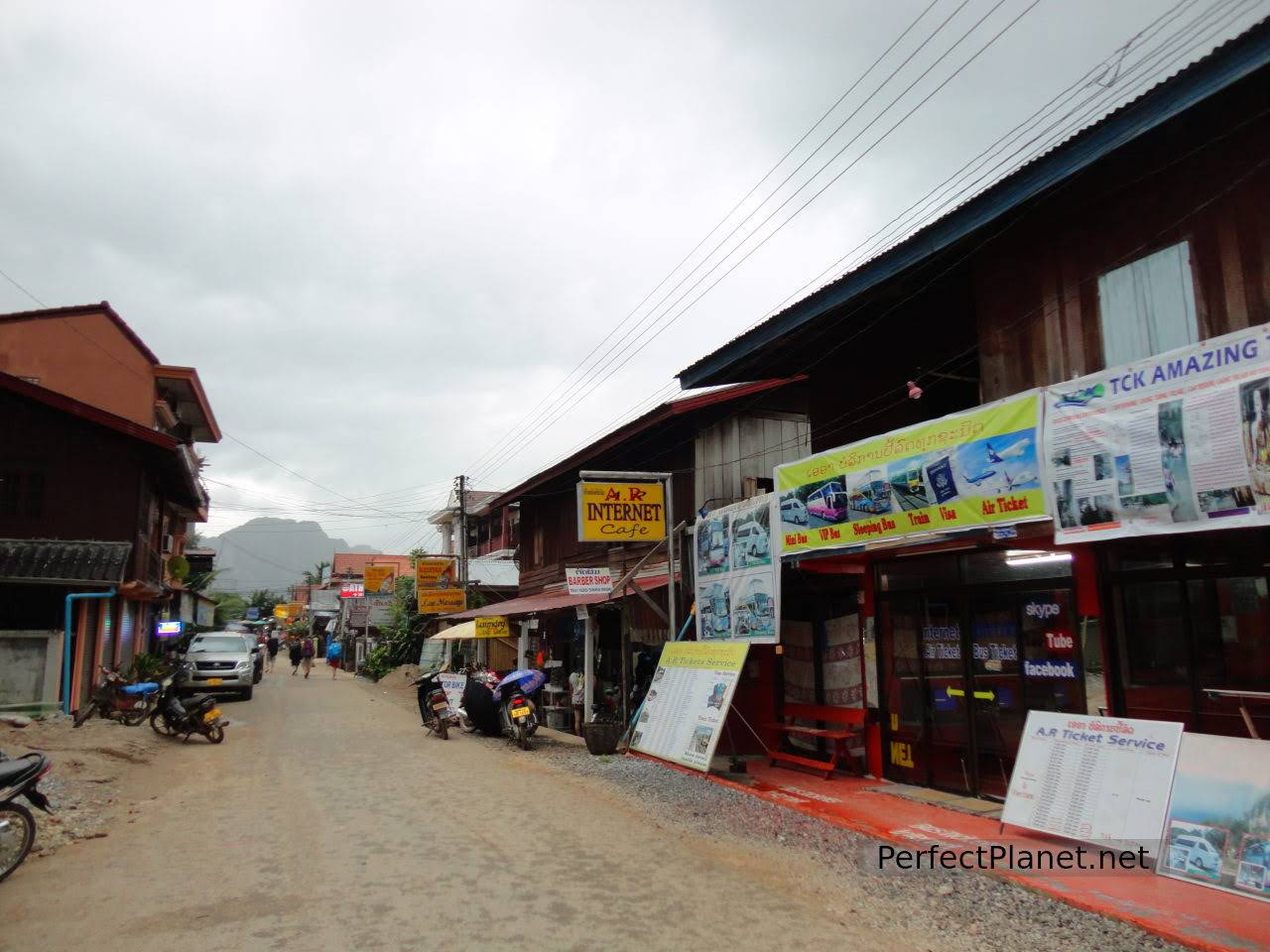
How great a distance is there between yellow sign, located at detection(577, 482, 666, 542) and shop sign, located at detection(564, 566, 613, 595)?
758mm

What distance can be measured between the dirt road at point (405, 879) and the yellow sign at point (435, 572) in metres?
20.1

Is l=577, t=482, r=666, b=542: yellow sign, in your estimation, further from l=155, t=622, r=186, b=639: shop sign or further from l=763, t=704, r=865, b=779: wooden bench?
l=155, t=622, r=186, b=639: shop sign

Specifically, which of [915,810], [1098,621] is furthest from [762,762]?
[1098,621]

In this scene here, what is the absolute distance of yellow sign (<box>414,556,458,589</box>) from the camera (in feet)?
101

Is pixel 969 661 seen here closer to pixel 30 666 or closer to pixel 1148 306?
pixel 1148 306

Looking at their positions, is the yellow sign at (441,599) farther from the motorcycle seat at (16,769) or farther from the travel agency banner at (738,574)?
the motorcycle seat at (16,769)

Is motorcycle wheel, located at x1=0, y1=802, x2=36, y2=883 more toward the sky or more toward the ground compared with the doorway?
more toward the ground

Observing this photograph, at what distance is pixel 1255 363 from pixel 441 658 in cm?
2959

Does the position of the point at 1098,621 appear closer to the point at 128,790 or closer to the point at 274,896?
the point at 274,896

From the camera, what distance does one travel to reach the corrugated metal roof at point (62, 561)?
16.3 m

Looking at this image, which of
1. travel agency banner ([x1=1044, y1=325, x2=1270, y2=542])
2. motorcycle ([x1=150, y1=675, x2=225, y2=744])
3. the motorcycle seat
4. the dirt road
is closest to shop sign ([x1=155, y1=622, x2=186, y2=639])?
motorcycle ([x1=150, y1=675, x2=225, y2=744])
